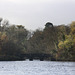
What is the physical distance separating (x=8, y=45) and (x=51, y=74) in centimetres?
7409

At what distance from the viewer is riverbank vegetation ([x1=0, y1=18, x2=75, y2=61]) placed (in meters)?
130

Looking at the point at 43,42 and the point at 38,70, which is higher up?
the point at 43,42

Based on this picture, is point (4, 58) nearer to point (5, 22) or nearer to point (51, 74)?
point (5, 22)

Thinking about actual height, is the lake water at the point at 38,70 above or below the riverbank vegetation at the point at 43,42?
below

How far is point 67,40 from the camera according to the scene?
131375 mm

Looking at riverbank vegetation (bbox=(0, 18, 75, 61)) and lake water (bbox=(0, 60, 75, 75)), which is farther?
riverbank vegetation (bbox=(0, 18, 75, 61))

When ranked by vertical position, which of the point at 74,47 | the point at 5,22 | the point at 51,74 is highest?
the point at 5,22

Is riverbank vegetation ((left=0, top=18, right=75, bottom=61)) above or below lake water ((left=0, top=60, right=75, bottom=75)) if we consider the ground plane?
above

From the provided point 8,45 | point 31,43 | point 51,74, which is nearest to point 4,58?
point 8,45

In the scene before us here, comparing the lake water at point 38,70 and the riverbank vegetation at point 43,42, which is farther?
the riverbank vegetation at point 43,42

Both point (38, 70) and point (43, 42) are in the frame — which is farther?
point (43, 42)

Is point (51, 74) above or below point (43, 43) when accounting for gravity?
below

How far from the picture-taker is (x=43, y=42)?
156250 millimetres

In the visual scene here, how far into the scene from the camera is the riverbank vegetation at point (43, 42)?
130 metres
